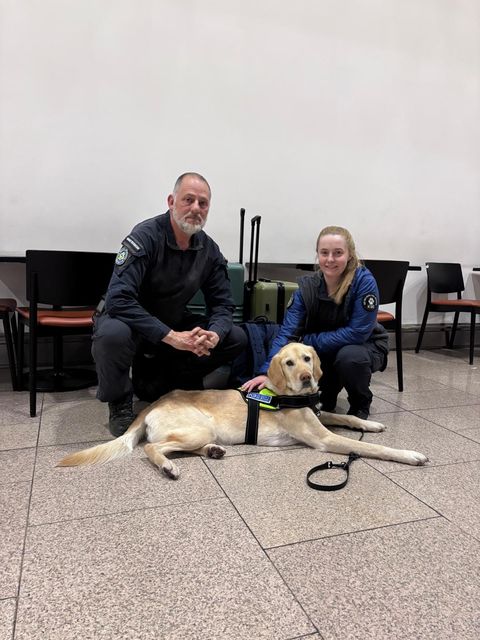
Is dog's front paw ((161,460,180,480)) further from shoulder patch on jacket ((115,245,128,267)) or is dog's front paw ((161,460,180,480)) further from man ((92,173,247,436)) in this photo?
shoulder patch on jacket ((115,245,128,267))

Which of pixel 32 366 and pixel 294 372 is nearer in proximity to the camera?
pixel 294 372

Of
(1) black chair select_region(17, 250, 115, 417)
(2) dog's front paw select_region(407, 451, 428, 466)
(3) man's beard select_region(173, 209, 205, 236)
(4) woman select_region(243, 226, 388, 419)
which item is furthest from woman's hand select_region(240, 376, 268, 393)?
(1) black chair select_region(17, 250, 115, 417)

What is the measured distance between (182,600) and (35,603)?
1.16ft

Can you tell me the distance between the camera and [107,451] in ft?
6.09

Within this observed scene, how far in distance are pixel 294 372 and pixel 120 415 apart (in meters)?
0.88

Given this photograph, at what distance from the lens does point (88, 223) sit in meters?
3.48

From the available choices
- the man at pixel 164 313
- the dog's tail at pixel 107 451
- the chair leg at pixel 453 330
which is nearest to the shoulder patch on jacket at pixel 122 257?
the man at pixel 164 313

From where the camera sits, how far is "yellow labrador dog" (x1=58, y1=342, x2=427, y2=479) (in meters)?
1.96

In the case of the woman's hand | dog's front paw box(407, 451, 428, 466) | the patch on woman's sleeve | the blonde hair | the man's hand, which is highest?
the blonde hair

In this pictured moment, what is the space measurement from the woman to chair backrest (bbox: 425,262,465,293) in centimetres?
226

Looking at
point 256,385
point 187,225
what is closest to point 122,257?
point 187,225

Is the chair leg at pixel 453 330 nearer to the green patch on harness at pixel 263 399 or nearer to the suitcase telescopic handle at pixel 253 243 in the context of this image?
the suitcase telescopic handle at pixel 253 243

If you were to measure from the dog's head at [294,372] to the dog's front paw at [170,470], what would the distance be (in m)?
0.60

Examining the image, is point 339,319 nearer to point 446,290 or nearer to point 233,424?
point 233,424
